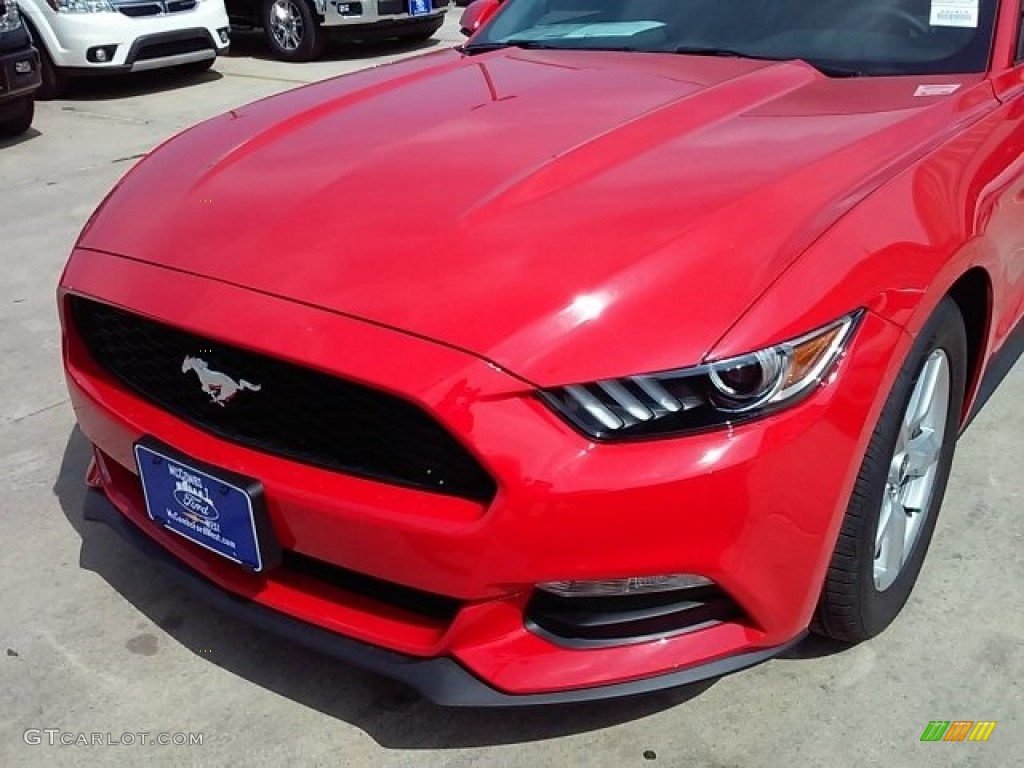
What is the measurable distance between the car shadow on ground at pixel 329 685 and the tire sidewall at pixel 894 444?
40 centimetres

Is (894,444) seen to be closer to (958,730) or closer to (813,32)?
(958,730)

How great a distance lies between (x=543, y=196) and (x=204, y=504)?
0.87m

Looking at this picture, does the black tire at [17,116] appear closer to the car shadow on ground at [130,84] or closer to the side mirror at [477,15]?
the car shadow on ground at [130,84]

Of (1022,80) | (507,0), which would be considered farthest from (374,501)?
(507,0)

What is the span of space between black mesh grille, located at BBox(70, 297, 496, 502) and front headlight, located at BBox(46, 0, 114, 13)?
23.0 ft

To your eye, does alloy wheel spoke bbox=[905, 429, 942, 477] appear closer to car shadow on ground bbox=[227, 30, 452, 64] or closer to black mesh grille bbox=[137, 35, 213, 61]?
black mesh grille bbox=[137, 35, 213, 61]

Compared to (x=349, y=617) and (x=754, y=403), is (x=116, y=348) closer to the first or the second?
(x=349, y=617)

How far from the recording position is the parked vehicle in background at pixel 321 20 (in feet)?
32.7

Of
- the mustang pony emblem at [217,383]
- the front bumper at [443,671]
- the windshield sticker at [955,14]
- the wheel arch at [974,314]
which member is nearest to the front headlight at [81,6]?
the windshield sticker at [955,14]

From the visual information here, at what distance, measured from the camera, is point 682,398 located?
181 cm

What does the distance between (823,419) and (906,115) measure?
96 centimetres

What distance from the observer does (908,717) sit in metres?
2.19

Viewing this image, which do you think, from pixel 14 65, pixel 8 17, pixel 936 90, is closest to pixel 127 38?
pixel 8 17

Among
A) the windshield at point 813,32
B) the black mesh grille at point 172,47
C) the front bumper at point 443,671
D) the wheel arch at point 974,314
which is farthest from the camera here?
the black mesh grille at point 172,47
